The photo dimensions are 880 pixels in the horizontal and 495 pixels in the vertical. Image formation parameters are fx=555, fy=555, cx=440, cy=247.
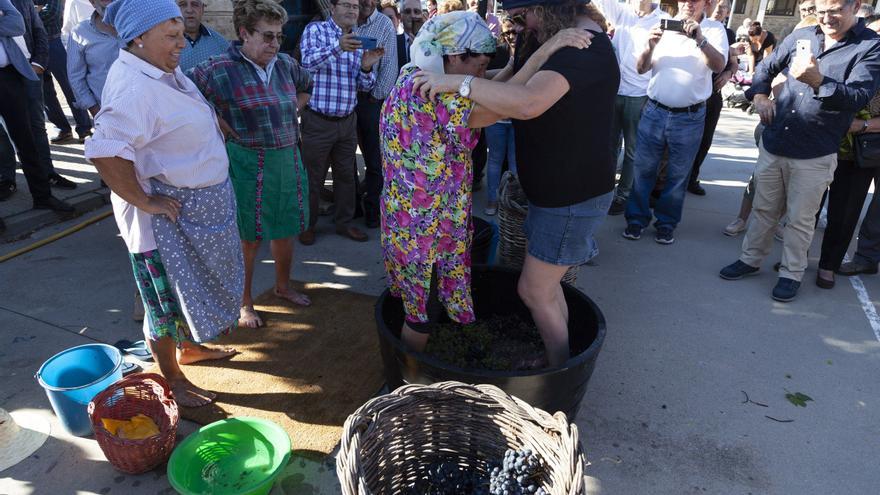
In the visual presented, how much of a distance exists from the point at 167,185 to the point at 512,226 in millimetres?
1982

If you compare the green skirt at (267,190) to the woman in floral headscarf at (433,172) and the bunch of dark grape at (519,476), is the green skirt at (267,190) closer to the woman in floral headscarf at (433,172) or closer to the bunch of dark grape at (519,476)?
the woman in floral headscarf at (433,172)

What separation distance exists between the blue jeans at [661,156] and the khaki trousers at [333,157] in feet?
7.85

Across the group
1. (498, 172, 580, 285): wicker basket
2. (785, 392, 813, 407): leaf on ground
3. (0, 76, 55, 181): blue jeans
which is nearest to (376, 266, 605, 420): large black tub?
(498, 172, 580, 285): wicker basket

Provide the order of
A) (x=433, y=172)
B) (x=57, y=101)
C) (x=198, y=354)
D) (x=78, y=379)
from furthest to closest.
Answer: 1. (x=57, y=101)
2. (x=198, y=354)
3. (x=78, y=379)
4. (x=433, y=172)

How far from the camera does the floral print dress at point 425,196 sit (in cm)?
208

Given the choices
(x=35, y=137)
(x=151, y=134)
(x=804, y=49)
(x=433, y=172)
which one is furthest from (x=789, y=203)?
(x=35, y=137)

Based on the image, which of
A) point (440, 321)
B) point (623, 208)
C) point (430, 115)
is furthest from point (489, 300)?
point (623, 208)

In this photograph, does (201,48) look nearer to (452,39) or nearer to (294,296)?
(294,296)

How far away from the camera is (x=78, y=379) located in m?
2.62

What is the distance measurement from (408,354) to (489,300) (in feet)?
3.31

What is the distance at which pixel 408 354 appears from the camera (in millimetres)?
2338

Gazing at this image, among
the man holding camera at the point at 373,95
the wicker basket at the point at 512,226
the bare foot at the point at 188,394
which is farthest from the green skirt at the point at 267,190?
the man holding camera at the point at 373,95

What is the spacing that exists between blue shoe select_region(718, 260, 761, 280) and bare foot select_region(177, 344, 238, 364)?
3.51 m

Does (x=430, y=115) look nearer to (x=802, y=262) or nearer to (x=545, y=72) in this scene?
(x=545, y=72)
